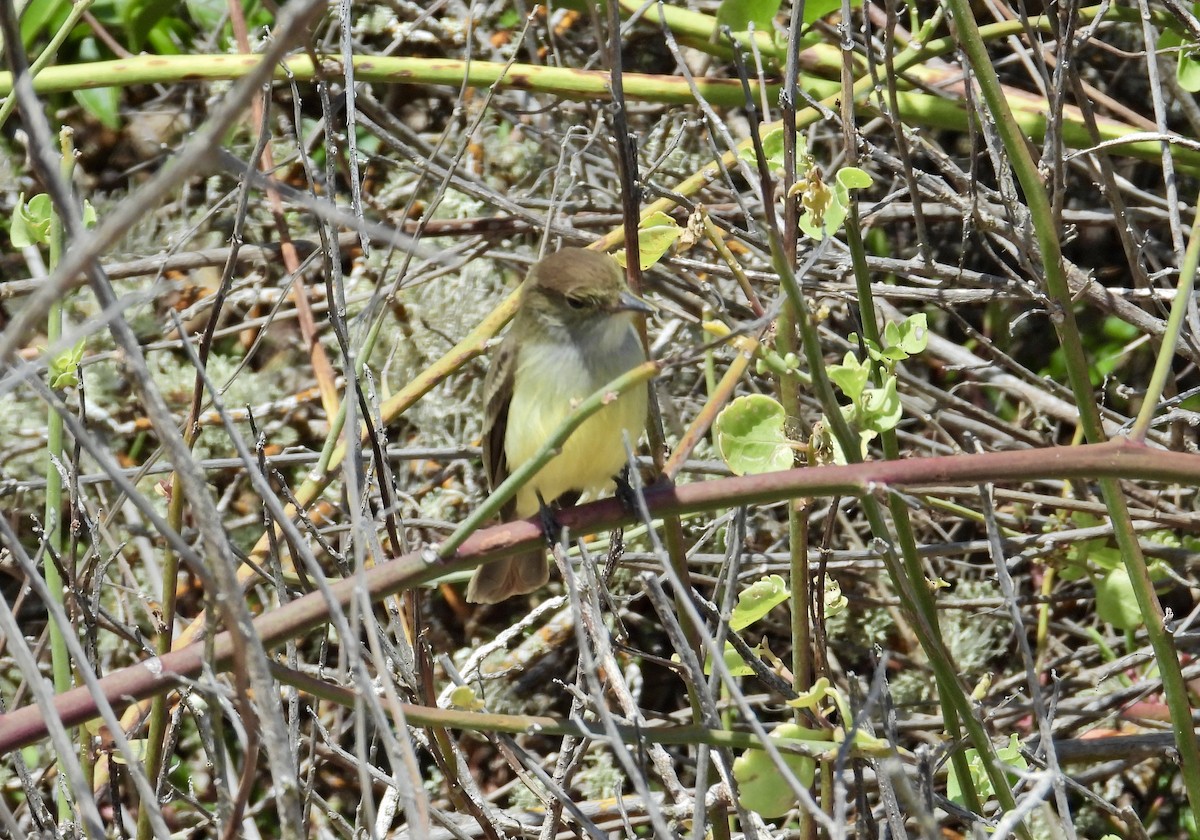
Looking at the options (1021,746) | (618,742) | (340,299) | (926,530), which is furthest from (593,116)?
(618,742)

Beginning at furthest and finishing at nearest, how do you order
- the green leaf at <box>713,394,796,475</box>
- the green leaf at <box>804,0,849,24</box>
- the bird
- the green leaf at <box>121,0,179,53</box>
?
1. the green leaf at <box>121,0,179,53</box>
2. the green leaf at <box>804,0,849,24</box>
3. the bird
4. the green leaf at <box>713,394,796,475</box>

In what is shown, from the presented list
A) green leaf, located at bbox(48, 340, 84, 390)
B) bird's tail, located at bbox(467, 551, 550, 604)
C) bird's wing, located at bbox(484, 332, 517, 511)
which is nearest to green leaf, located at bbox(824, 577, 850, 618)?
bird's tail, located at bbox(467, 551, 550, 604)

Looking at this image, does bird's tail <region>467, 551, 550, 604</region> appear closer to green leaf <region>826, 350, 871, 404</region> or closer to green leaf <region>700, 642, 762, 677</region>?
green leaf <region>700, 642, 762, 677</region>

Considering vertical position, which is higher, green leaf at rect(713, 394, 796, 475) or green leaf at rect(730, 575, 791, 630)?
green leaf at rect(713, 394, 796, 475)

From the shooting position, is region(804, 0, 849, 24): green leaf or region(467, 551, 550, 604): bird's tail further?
region(804, 0, 849, 24): green leaf

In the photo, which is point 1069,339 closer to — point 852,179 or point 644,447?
point 852,179

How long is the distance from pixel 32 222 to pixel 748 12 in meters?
2.05

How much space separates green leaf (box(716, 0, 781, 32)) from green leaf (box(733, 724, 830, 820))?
85.0 inches

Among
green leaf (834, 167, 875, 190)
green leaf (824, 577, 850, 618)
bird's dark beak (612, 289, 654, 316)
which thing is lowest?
green leaf (824, 577, 850, 618)

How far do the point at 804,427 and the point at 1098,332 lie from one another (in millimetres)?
2763

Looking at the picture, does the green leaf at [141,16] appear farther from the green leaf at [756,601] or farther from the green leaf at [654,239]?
the green leaf at [756,601]

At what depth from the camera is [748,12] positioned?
392cm

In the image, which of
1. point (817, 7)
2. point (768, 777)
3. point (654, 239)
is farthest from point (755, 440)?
point (817, 7)

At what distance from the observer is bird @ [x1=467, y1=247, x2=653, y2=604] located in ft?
11.4
